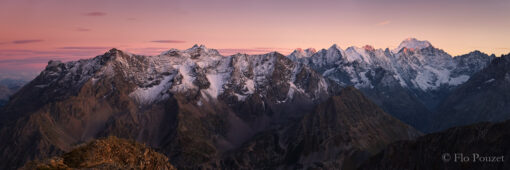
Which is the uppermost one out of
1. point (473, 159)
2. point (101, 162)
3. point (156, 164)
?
point (101, 162)

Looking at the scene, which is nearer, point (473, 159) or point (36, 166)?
point (36, 166)

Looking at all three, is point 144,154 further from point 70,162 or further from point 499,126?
point 499,126

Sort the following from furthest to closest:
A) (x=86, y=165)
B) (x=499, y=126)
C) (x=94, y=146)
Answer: (x=499, y=126) → (x=94, y=146) → (x=86, y=165)

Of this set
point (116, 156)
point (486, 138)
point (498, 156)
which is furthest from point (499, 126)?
point (116, 156)

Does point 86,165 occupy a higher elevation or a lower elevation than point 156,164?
higher

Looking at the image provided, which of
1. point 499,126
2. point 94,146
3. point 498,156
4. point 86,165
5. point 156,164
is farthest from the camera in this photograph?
point 499,126

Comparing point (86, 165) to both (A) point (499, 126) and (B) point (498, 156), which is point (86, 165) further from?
(A) point (499, 126)

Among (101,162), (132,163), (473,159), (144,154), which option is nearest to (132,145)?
(144,154)
